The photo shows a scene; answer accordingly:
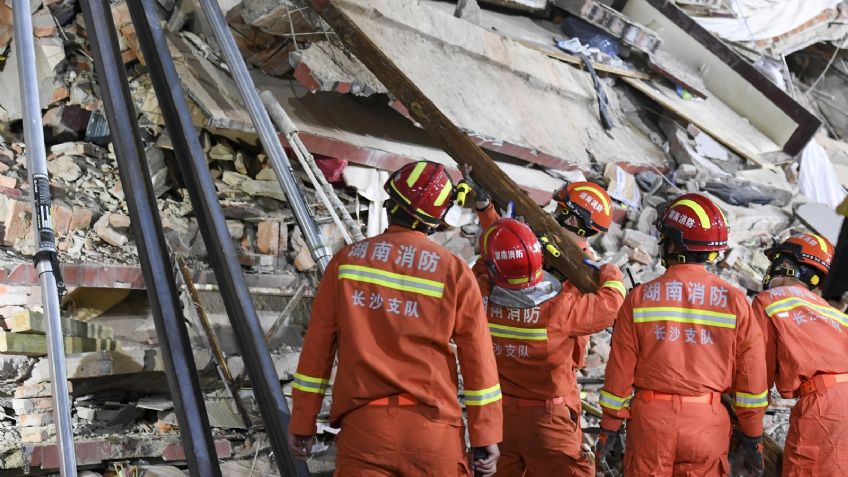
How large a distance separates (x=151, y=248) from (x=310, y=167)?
1.44m

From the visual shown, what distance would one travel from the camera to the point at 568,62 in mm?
9539

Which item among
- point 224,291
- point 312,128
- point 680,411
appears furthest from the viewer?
point 312,128

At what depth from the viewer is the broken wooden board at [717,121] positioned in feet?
31.2

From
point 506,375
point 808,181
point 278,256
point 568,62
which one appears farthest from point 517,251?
point 808,181

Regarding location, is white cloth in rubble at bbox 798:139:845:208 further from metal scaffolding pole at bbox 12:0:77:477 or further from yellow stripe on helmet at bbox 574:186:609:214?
metal scaffolding pole at bbox 12:0:77:477

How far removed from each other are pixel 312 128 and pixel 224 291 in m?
1.75

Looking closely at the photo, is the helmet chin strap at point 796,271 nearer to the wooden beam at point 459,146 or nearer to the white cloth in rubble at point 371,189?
the wooden beam at point 459,146

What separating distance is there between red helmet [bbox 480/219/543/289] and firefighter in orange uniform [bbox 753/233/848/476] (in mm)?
1202

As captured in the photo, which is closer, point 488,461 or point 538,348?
point 488,461

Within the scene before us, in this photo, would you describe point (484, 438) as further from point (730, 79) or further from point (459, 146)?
point (730, 79)

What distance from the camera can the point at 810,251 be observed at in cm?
455

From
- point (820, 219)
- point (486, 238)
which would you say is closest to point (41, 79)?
point (486, 238)

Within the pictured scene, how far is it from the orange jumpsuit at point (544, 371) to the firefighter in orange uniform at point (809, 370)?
2.61 ft

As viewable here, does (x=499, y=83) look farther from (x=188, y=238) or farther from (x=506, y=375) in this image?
(x=506, y=375)
